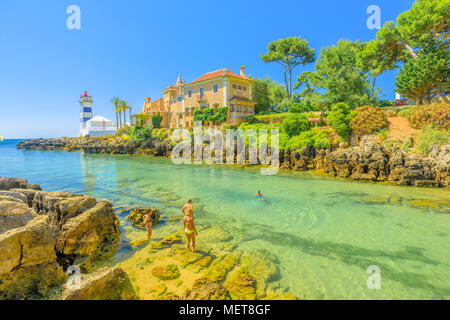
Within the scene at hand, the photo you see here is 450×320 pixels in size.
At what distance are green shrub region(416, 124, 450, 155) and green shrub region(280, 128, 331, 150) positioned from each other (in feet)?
27.0

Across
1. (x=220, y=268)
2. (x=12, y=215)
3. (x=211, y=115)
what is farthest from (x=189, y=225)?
(x=211, y=115)

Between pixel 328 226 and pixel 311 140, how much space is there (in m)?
18.4

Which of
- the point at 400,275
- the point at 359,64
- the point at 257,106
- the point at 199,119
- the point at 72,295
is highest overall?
the point at 359,64

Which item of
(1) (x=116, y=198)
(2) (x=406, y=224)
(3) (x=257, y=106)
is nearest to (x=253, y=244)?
(2) (x=406, y=224)

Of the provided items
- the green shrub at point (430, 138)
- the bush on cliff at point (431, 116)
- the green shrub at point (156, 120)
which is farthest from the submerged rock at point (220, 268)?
the green shrub at point (156, 120)

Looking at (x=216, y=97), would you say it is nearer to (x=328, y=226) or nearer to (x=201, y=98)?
(x=201, y=98)

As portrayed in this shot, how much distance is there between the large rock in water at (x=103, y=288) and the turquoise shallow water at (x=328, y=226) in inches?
156

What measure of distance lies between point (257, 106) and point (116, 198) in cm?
3749

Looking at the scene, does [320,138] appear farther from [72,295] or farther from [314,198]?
[72,295]

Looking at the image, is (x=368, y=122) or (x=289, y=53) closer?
(x=368, y=122)

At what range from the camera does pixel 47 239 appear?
5.62 metres

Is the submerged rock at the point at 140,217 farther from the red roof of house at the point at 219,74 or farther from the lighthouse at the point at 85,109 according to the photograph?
the lighthouse at the point at 85,109

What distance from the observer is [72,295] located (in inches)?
176

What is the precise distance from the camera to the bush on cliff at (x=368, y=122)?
23.4 m
